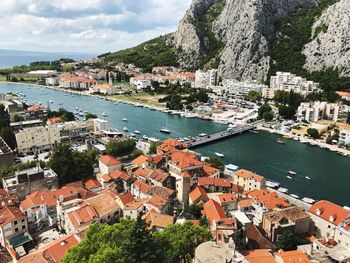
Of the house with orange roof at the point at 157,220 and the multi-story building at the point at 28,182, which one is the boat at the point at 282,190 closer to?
the house with orange roof at the point at 157,220

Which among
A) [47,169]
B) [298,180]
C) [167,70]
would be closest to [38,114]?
[47,169]

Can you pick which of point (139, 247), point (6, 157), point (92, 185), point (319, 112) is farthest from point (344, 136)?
point (6, 157)

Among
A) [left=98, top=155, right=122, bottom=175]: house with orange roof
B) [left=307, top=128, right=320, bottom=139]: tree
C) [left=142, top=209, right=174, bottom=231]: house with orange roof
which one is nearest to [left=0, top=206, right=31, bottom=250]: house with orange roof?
[left=142, top=209, right=174, bottom=231]: house with orange roof

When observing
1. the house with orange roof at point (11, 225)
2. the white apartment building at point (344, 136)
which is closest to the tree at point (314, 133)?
the white apartment building at point (344, 136)

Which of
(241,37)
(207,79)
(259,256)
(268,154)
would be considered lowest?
(268,154)

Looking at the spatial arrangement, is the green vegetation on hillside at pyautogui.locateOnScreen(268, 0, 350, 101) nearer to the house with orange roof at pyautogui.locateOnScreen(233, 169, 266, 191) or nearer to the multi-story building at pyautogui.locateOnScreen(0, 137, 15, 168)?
the house with orange roof at pyautogui.locateOnScreen(233, 169, 266, 191)

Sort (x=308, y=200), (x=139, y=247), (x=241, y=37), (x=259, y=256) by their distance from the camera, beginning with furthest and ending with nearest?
1. (x=241, y=37)
2. (x=308, y=200)
3. (x=259, y=256)
4. (x=139, y=247)

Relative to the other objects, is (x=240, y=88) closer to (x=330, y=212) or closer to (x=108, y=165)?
(x=108, y=165)
